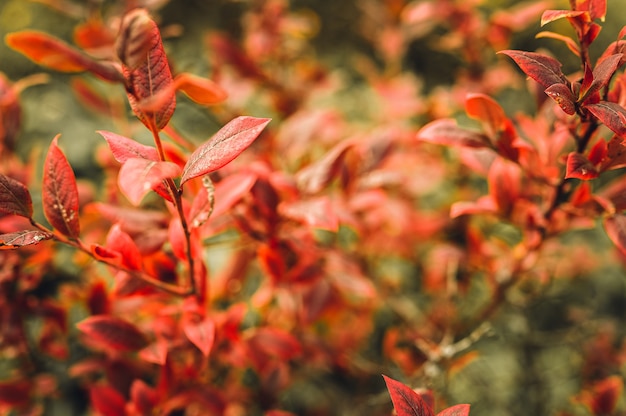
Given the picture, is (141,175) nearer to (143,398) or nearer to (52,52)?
(52,52)

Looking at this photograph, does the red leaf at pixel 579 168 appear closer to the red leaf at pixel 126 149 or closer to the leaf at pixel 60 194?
the red leaf at pixel 126 149

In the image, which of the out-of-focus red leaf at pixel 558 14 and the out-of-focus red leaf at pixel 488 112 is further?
the out-of-focus red leaf at pixel 488 112

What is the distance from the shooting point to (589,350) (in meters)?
1.25

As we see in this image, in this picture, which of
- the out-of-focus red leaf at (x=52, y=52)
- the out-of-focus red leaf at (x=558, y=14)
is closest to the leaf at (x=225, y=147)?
the out-of-focus red leaf at (x=52, y=52)

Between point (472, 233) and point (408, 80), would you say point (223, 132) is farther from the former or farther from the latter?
point (408, 80)

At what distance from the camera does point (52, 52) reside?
55 centimetres

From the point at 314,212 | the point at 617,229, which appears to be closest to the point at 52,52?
the point at 314,212

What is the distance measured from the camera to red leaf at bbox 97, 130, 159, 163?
602 mm

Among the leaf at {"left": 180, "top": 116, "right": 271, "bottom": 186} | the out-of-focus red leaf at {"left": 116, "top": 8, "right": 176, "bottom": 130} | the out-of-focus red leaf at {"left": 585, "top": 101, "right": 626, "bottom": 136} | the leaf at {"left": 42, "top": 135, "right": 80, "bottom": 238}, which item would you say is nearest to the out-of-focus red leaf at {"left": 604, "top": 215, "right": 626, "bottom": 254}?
the out-of-focus red leaf at {"left": 585, "top": 101, "right": 626, "bottom": 136}

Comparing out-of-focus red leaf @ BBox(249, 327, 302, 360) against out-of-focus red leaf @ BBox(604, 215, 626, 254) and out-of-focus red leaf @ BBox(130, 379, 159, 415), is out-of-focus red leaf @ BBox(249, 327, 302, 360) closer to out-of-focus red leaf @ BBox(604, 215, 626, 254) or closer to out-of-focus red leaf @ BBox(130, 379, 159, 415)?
out-of-focus red leaf @ BBox(130, 379, 159, 415)

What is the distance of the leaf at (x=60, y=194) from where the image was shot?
680 millimetres

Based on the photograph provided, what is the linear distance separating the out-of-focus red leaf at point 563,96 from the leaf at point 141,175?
0.45m

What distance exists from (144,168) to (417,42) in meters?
2.12

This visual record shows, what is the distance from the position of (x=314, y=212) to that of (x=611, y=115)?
1.39ft
